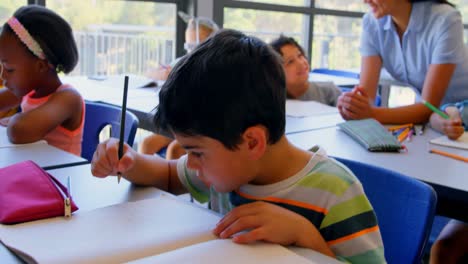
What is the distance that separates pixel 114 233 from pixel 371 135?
103cm

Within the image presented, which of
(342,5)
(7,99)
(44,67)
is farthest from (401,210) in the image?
(342,5)

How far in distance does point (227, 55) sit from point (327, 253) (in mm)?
328

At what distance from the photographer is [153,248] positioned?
672 millimetres

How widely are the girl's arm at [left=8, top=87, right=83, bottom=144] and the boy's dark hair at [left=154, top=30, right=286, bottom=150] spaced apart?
2.36ft

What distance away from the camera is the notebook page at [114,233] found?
2.14 ft

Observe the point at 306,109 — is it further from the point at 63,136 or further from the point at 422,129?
the point at 63,136

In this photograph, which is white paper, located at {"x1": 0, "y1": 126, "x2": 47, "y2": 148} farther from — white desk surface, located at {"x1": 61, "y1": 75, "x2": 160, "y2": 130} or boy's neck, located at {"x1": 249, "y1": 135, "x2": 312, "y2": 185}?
boy's neck, located at {"x1": 249, "y1": 135, "x2": 312, "y2": 185}

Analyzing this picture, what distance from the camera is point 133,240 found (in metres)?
0.69

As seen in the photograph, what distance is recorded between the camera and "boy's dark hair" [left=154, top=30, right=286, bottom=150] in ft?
2.41

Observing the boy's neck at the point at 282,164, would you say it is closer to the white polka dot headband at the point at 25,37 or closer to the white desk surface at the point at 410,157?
the white desk surface at the point at 410,157

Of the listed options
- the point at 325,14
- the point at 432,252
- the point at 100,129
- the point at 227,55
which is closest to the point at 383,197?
the point at 227,55

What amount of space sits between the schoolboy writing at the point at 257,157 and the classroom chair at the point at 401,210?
0.17 metres

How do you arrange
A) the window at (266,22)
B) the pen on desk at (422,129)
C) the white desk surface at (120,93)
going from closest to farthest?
the pen on desk at (422,129) < the white desk surface at (120,93) < the window at (266,22)

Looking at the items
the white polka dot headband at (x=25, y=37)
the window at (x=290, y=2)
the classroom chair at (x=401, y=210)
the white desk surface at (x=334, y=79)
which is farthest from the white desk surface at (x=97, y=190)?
the window at (x=290, y=2)
